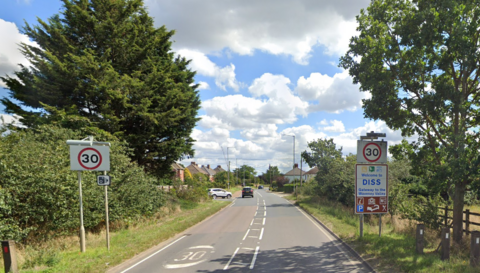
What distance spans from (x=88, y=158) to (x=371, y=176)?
10663 millimetres

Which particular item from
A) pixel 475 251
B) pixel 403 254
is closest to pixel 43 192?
pixel 403 254

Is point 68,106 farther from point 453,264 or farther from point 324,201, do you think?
point 324,201

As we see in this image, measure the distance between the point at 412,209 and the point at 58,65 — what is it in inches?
796

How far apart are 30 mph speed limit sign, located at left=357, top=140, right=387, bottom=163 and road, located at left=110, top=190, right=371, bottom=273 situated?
11.7 ft

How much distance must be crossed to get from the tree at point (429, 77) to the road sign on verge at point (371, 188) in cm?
159

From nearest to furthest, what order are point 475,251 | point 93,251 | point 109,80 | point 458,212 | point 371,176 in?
point 475,251, point 458,212, point 93,251, point 371,176, point 109,80

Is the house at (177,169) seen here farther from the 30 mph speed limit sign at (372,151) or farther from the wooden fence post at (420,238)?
the wooden fence post at (420,238)

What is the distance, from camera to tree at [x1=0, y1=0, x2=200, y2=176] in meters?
19.2

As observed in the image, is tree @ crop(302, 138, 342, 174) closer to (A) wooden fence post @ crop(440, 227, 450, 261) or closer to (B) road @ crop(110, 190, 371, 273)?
(B) road @ crop(110, 190, 371, 273)

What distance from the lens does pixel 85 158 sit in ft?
36.0

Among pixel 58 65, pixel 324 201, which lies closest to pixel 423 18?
pixel 58 65

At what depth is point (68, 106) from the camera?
19547mm

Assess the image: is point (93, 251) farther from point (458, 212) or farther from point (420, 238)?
point (458, 212)

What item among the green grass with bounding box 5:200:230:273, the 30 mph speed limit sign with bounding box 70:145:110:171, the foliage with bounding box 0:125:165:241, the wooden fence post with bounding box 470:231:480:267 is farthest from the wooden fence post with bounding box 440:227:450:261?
the foliage with bounding box 0:125:165:241
